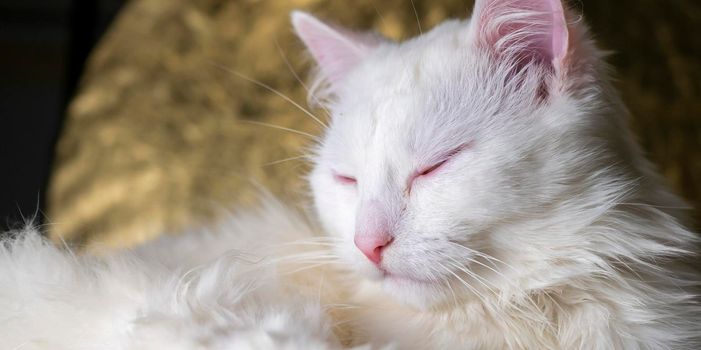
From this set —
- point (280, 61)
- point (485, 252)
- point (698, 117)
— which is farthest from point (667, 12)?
point (485, 252)

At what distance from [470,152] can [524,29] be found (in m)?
0.14

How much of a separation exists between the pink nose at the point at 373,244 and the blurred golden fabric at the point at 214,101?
710 millimetres

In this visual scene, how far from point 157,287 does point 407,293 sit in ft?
0.75

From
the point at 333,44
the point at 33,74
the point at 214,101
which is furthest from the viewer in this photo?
the point at 33,74

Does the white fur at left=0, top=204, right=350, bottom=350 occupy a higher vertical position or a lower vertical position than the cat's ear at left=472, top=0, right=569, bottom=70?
lower

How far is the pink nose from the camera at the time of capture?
654 millimetres

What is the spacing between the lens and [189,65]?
57.7 inches

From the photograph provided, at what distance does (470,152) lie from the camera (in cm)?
66

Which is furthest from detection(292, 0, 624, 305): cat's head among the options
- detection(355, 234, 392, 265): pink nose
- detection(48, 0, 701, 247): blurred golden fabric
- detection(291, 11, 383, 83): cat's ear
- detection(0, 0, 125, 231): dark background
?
detection(0, 0, 125, 231): dark background

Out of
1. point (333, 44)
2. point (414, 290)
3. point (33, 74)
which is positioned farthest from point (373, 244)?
point (33, 74)

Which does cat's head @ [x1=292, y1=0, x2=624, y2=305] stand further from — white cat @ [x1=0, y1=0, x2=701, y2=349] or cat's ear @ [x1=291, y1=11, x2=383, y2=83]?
cat's ear @ [x1=291, y1=11, x2=383, y2=83]

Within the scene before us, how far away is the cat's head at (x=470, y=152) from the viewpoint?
64 centimetres

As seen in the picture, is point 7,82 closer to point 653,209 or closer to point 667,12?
point 667,12

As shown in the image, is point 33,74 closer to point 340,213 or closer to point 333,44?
point 333,44
